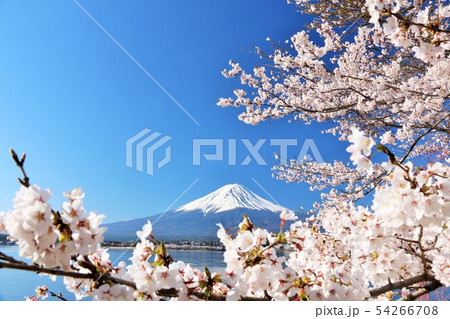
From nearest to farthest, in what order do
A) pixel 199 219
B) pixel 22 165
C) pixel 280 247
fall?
pixel 22 165
pixel 280 247
pixel 199 219

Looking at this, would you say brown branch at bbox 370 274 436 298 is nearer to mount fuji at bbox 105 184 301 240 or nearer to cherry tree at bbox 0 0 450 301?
cherry tree at bbox 0 0 450 301

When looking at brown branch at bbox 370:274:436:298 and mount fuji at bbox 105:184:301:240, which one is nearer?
brown branch at bbox 370:274:436:298

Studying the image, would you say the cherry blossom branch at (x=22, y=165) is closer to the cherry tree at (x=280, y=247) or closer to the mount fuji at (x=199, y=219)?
the cherry tree at (x=280, y=247)

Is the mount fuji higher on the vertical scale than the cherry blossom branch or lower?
higher

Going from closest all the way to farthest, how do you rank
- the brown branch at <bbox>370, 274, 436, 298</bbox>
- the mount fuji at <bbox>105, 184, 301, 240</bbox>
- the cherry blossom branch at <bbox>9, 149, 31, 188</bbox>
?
the cherry blossom branch at <bbox>9, 149, 31, 188</bbox>
the brown branch at <bbox>370, 274, 436, 298</bbox>
the mount fuji at <bbox>105, 184, 301, 240</bbox>

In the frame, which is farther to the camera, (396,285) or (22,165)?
(396,285)

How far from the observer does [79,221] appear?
1.12 m

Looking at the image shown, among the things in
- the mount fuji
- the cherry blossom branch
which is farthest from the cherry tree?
the mount fuji

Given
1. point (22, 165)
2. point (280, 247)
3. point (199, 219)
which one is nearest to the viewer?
point (22, 165)

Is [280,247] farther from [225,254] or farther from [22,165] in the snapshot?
[22,165]

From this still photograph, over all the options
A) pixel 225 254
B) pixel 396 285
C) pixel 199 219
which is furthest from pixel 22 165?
pixel 199 219

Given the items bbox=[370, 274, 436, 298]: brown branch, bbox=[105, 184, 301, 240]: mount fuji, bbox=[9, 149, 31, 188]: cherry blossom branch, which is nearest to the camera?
bbox=[9, 149, 31, 188]: cherry blossom branch
